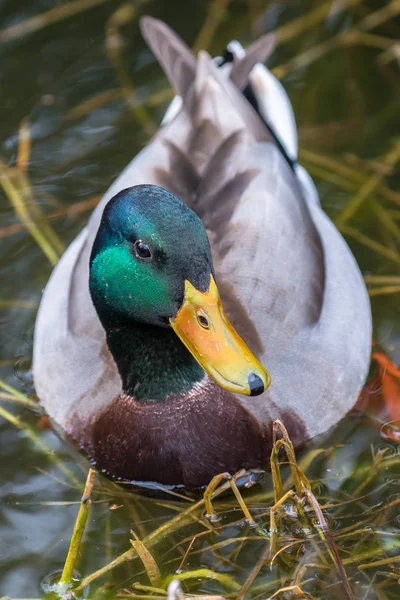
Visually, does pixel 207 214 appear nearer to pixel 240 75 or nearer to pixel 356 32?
pixel 240 75

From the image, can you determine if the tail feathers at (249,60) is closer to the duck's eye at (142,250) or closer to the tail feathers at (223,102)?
the tail feathers at (223,102)

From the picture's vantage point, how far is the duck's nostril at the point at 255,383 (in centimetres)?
366

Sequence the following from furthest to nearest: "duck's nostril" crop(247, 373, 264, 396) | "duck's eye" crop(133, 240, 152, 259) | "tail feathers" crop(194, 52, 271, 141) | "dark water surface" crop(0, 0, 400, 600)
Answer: "tail feathers" crop(194, 52, 271, 141)
"dark water surface" crop(0, 0, 400, 600)
"duck's eye" crop(133, 240, 152, 259)
"duck's nostril" crop(247, 373, 264, 396)

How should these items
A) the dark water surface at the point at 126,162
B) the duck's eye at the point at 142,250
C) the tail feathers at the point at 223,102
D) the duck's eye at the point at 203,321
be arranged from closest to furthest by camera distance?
the duck's eye at the point at 203,321, the duck's eye at the point at 142,250, the dark water surface at the point at 126,162, the tail feathers at the point at 223,102

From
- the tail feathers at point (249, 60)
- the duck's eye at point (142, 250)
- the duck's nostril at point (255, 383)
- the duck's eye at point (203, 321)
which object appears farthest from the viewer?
the tail feathers at point (249, 60)

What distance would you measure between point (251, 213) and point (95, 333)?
2.92 ft

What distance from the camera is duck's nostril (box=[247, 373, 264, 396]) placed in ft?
12.0

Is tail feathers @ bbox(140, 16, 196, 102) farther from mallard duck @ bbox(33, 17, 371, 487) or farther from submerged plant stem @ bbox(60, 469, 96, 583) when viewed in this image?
submerged plant stem @ bbox(60, 469, 96, 583)

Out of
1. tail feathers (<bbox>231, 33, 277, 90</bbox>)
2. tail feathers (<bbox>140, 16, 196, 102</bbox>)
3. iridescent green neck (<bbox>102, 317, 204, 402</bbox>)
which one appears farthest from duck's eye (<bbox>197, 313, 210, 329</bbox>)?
tail feathers (<bbox>231, 33, 277, 90</bbox>)

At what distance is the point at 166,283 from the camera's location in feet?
12.7

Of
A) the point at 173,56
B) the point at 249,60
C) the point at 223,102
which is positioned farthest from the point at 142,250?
the point at 173,56

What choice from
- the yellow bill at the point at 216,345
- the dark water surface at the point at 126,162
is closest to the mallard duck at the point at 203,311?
the yellow bill at the point at 216,345

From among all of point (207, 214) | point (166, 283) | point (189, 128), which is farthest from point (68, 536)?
point (189, 128)

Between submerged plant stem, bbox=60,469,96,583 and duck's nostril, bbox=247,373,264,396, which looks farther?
submerged plant stem, bbox=60,469,96,583
